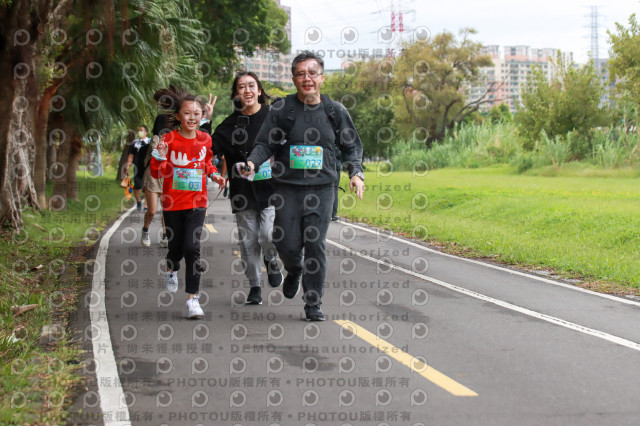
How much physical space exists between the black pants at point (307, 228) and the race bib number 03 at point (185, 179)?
2.91 ft

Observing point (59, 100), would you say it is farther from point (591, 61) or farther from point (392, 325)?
point (591, 61)

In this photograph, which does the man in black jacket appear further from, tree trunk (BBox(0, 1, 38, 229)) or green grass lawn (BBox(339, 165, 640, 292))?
tree trunk (BBox(0, 1, 38, 229))

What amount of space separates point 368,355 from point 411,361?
0.35 metres

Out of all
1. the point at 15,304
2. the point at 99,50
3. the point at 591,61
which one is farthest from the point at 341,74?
the point at 15,304

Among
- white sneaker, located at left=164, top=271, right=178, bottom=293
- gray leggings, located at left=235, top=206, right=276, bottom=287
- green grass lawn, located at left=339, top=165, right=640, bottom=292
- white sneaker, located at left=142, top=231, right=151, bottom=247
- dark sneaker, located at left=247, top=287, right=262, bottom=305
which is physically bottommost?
green grass lawn, located at left=339, top=165, right=640, bottom=292

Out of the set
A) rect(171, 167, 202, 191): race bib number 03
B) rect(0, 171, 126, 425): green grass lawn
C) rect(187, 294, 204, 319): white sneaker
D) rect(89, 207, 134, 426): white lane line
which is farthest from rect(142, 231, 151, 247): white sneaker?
rect(187, 294, 204, 319): white sneaker

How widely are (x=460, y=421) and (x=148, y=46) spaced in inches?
527

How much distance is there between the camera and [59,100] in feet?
72.4

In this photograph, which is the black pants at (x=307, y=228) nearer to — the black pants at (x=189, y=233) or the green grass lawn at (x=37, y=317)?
the black pants at (x=189, y=233)

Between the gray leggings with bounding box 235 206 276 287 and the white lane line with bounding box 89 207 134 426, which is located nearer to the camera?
the white lane line with bounding box 89 207 134 426

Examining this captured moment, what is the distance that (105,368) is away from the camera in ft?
19.1

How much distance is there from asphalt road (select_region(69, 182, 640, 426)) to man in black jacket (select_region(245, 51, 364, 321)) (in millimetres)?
607

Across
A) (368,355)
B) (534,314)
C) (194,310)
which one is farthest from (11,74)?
(368,355)

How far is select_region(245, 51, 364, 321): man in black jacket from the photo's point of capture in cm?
720
